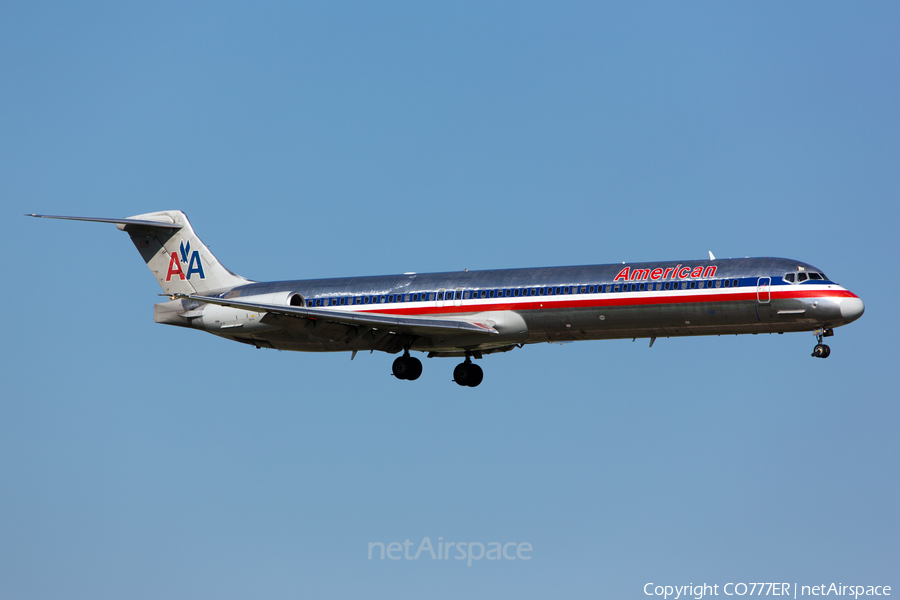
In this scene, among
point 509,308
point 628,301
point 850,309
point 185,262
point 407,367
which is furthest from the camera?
point 185,262

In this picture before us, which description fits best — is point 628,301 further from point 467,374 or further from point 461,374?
point 461,374

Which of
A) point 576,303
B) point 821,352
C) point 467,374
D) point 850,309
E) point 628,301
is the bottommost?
point 821,352

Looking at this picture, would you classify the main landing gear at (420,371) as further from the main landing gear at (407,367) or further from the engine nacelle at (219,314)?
the engine nacelle at (219,314)

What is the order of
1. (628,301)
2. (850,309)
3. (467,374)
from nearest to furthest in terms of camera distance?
(850,309) → (628,301) → (467,374)

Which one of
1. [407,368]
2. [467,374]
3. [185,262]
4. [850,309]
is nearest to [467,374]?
[467,374]

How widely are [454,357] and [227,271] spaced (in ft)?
35.4

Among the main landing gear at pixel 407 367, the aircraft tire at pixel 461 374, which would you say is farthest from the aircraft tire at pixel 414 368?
the aircraft tire at pixel 461 374

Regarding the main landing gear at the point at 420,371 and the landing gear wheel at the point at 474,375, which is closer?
the main landing gear at the point at 420,371

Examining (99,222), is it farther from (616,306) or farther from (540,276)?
(616,306)

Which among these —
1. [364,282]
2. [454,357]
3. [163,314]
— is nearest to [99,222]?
[163,314]

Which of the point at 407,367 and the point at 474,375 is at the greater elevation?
the point at 474,375

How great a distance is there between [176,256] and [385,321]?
12956 millimetres

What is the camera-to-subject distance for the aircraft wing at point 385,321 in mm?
39062

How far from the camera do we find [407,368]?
42.2 metres
